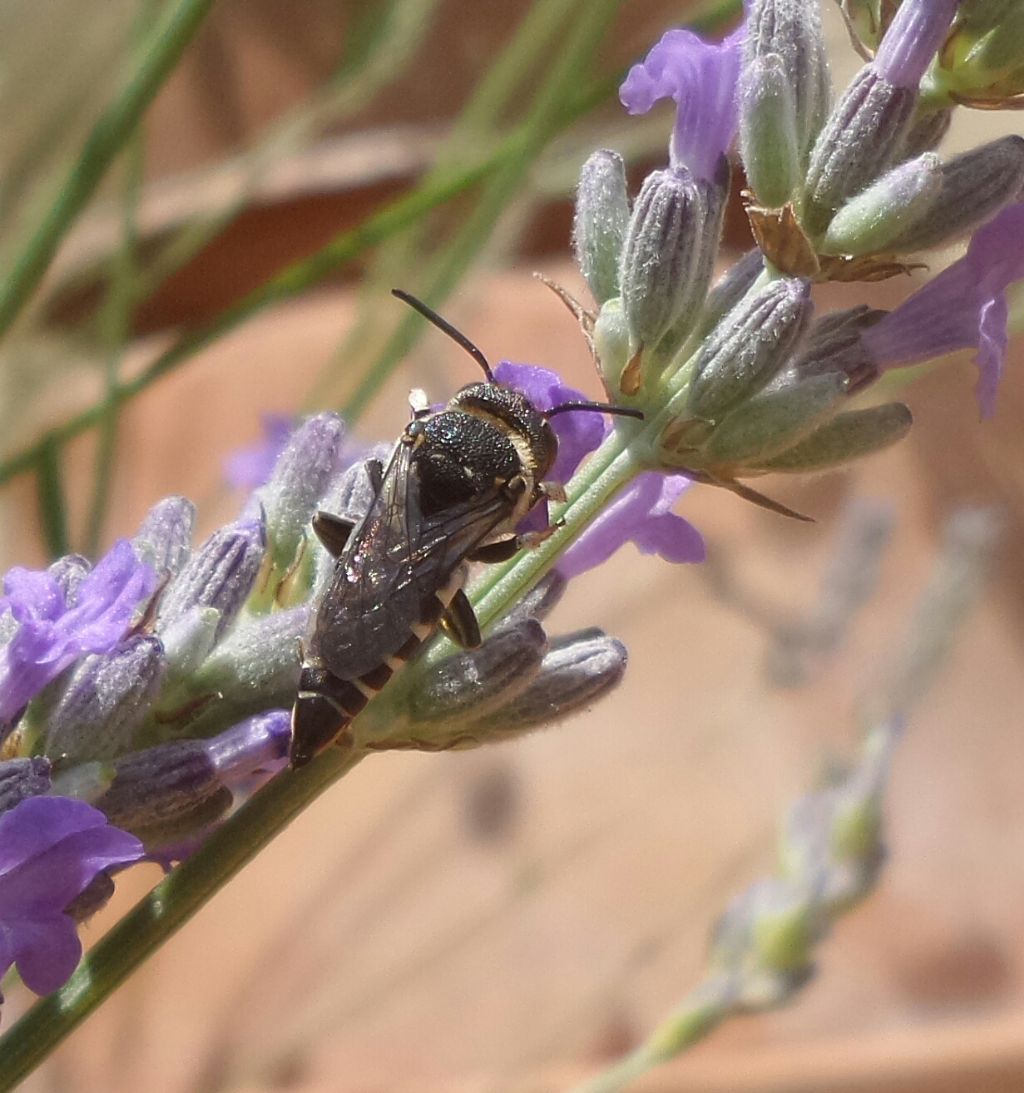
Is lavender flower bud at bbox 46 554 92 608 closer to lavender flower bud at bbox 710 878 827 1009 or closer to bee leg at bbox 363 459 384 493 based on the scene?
bee leg at bbox 363 459 384 493

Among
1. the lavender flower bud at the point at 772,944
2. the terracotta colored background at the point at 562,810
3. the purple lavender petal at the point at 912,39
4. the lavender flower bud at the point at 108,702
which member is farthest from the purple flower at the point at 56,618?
the terracotta colored background at the point at 562,810

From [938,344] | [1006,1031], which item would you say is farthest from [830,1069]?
[938,344]

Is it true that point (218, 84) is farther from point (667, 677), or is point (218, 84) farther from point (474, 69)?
point (667, 677)

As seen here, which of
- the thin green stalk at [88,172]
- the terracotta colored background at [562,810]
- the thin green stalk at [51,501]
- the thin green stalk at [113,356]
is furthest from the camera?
the terracotta colored background at [562,810]

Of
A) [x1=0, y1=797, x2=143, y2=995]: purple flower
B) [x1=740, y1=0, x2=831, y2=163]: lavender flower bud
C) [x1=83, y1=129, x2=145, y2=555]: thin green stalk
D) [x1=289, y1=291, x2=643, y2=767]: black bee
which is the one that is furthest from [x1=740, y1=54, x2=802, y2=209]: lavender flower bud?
[x1=83, y1=129, x2=145, y2=555]: thin green stalk

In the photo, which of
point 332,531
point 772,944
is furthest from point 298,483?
point 772,944

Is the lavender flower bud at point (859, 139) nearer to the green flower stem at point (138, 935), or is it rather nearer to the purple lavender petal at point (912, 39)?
the purple lavender petal at point (912, 39)

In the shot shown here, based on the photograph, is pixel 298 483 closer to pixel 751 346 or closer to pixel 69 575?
pixel 69 575
